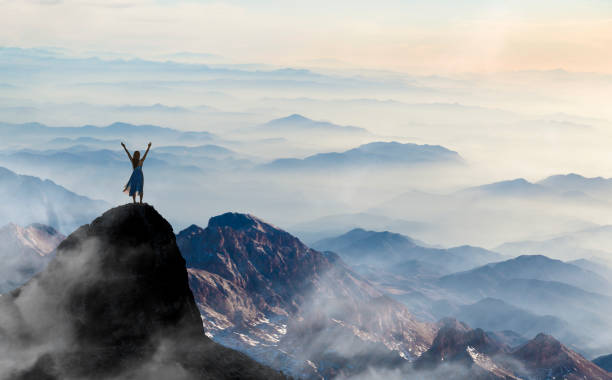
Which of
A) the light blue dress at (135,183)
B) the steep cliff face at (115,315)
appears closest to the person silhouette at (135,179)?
the light blue dress at (135,183)

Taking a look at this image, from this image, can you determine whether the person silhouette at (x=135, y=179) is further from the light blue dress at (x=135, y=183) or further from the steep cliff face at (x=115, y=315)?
the steep cliff face at (x=115, y=315)

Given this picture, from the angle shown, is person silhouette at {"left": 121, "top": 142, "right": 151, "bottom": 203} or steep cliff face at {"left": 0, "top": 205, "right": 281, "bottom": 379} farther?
person silhouette at {"left": 121, "top": 142, "right": 151, "bottom": 203}

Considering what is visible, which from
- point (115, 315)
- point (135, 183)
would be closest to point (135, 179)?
point (135, 183)

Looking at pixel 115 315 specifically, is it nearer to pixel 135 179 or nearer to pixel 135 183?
pixel 135 183

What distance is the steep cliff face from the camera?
34406mm

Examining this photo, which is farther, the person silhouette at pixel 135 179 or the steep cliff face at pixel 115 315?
the person silhouette at pixel 135 179

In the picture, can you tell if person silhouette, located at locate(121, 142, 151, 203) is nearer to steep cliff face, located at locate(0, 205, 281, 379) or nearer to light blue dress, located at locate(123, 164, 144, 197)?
light blue dress, located at locate(123, 164, 144, 197)

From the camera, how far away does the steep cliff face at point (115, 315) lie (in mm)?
34406

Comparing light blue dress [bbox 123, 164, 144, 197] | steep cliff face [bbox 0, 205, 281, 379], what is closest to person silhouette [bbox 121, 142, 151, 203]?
light blue dress [bbox 123, 164, 144, 197]

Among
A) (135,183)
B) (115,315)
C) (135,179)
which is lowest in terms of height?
(115,315)

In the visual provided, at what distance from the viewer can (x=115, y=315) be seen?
3731cm

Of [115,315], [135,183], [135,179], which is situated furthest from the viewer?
[135,183]

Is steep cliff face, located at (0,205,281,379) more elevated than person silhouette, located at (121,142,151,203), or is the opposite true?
person silhouette, located at (121,142,151,203)

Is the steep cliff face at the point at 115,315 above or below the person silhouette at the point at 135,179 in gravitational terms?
below
